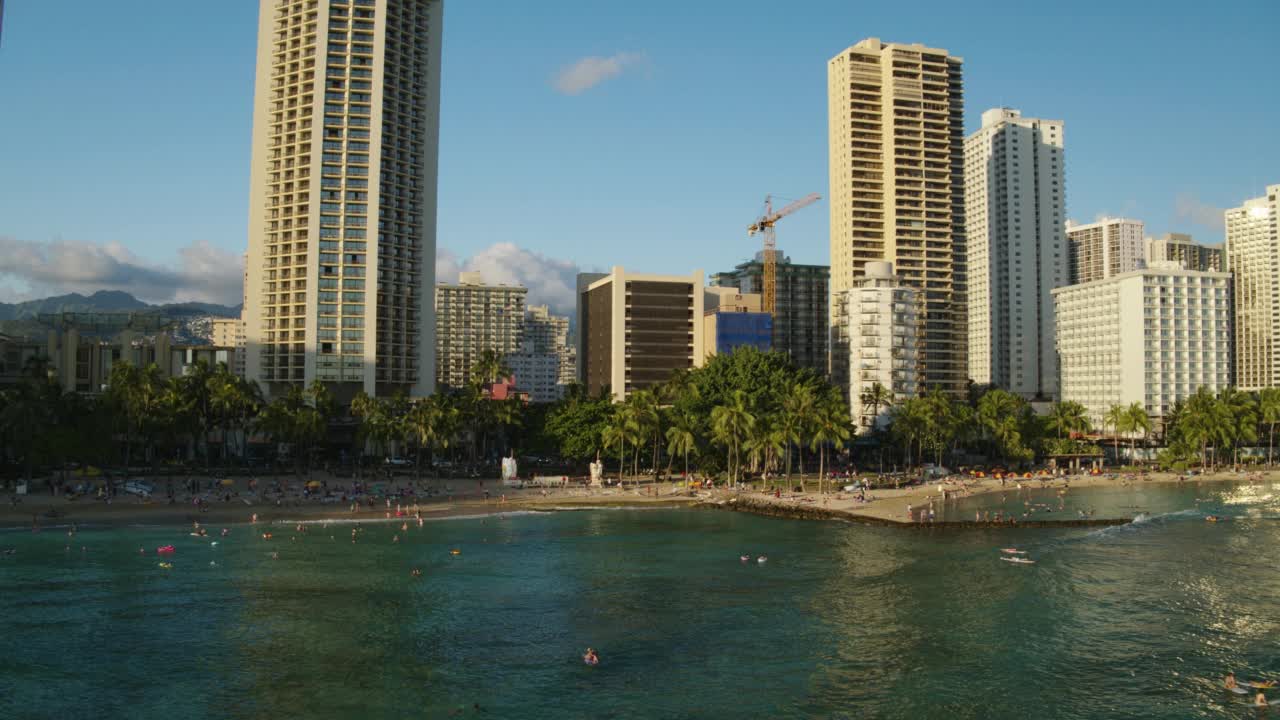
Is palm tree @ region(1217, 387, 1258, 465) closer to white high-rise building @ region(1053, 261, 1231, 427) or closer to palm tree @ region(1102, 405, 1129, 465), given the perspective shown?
palm tree @ region(1102, 405, 1129, 465)

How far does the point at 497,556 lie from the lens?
73250mm

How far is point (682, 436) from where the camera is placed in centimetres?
12362

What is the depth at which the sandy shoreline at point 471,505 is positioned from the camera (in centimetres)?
9094

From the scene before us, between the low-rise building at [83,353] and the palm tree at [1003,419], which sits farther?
the palm tree at [1003,419]

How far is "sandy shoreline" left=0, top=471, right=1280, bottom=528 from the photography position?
9094 centimetres

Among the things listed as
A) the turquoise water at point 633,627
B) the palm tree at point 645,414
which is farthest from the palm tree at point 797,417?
the turquoise water at point 633,627

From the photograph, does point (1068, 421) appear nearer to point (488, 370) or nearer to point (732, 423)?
point (732, 423)

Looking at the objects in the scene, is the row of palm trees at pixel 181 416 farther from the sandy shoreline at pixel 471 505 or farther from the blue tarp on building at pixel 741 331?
the blue tarp on building at pixel 741 331

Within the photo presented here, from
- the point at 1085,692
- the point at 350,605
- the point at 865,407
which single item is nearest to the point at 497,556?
the point at 350,605

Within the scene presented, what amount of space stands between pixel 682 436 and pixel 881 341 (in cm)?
7012

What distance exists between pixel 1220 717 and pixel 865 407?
5639 inches

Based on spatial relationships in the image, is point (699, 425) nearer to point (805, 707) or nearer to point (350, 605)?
point (350, 605)

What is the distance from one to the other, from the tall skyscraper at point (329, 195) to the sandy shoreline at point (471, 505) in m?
49.3

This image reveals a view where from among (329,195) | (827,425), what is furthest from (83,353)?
(827,425)
